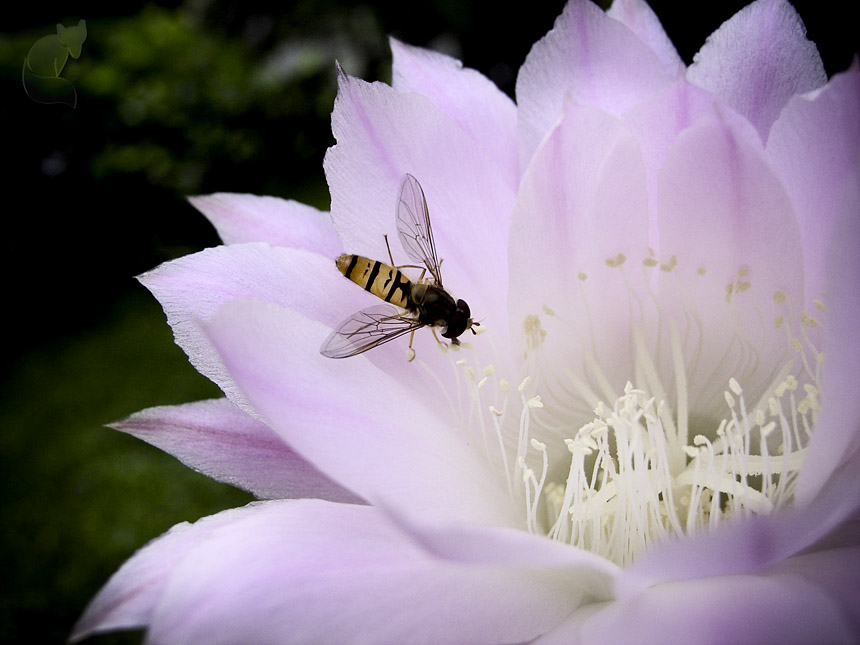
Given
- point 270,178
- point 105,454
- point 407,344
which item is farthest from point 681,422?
point 270,178

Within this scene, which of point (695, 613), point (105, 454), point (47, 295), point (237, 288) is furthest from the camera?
point (47, 295)

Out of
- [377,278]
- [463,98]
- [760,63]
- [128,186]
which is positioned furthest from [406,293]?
[128,186]

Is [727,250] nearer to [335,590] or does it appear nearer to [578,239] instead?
[578,239]

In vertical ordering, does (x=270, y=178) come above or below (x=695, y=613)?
above

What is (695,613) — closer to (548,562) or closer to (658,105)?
(548,562)

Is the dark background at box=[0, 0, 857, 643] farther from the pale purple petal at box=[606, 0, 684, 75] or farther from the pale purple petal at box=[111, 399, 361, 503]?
the pale purple petal at box=[111, 399, 361, 503]

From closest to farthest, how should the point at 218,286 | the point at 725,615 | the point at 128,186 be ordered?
the point at 725,615, the point at 218,286, the point at 128,186
